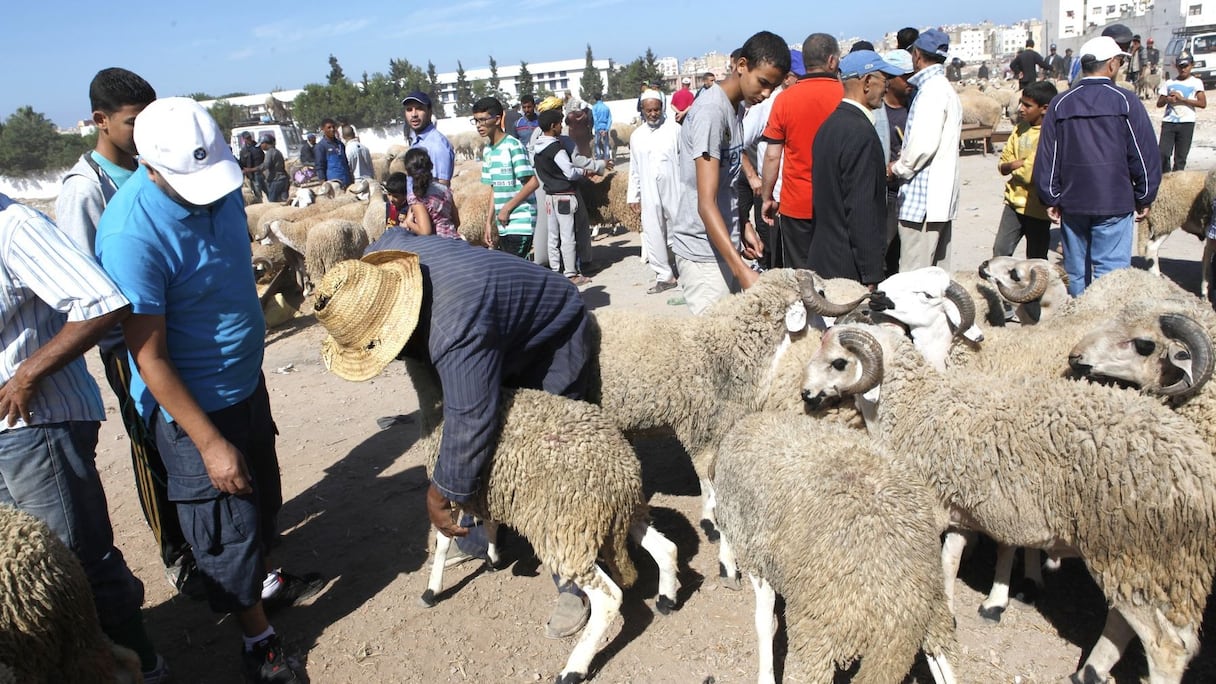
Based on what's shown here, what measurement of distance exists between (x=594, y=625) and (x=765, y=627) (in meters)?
0.70

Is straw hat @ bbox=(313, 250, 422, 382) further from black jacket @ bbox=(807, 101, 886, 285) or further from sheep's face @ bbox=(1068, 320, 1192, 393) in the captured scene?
sheep's face @ bbox=(1068, 320, 1192, 393)

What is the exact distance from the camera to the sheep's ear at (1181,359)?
315 cm

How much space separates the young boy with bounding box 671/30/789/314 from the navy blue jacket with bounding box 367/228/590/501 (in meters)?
1.39

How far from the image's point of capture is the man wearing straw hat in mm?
2715

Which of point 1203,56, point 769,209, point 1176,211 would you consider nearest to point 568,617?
point 769,209

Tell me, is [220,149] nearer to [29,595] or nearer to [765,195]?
[29,595]

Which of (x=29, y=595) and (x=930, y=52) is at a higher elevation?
(x=930, y=52)

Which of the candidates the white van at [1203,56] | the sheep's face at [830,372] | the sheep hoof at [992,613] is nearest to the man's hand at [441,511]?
the sheep's face at [830,372]

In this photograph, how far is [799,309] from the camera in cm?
400

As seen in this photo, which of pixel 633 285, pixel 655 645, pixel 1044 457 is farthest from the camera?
pixel 633 285

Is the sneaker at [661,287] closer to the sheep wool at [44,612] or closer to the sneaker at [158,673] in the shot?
the sneaker at [158,673]

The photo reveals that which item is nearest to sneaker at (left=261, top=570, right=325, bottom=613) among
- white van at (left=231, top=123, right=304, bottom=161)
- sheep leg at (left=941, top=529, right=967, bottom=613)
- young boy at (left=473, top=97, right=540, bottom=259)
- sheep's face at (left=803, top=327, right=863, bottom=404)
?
sheep's face at (left=803, top=327, right=863, bottom=404)

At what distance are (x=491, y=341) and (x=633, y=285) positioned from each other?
6.85m

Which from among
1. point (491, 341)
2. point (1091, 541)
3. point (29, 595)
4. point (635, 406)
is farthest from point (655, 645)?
point (29, 595)
